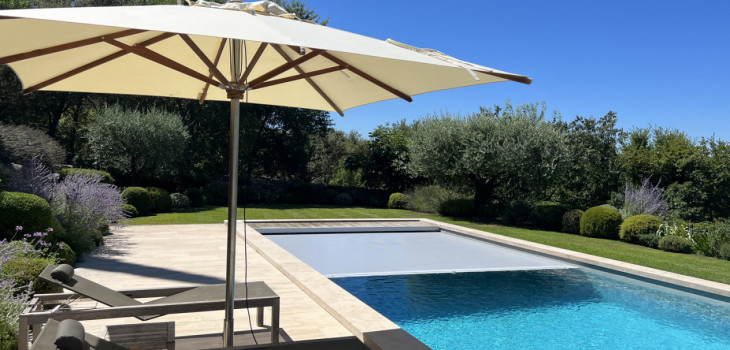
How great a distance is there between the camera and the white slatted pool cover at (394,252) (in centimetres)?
845

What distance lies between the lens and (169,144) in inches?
677

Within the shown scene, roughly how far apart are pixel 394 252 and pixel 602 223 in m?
6.79

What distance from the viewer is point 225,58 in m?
4.15

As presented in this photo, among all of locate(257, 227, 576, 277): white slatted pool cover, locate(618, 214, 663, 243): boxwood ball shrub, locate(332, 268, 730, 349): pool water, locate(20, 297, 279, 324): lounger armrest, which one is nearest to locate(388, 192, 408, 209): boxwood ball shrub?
locate(257, 227, 576, 277): white slatted pool cover

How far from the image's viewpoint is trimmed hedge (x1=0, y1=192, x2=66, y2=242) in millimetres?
5828

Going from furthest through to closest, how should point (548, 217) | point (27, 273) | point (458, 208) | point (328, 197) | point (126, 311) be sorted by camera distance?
1. point (328, 197)
2. point (458, 208)
3. point (548, 217)
4. point (27, 273)
5. point (126, 311)

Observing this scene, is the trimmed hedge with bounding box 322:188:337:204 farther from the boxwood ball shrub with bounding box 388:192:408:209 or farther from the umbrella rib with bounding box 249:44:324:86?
the umbrella rib with bounding box 249:44:324:86

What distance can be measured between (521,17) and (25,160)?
1905 centimetres

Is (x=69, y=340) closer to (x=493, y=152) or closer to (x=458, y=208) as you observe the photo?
(x=493, y=152)

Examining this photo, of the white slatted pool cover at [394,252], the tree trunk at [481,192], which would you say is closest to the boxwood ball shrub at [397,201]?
the tree trunk at [481,192]

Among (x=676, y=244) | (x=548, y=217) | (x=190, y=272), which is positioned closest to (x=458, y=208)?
(x=548, y=217)

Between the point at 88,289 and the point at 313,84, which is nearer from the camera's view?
the point at 88,289

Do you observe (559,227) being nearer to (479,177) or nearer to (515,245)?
→ (479,177)

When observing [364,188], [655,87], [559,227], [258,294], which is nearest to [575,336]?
[258,294]
